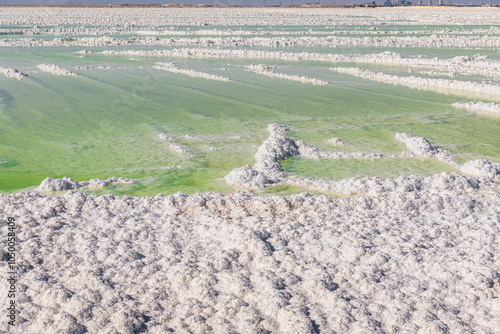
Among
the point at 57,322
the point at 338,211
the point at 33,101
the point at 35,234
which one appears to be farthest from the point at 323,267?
the point at 33,101

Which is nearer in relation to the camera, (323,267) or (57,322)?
(57,322)

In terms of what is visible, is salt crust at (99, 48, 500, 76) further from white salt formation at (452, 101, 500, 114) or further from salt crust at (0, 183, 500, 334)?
salt crust at (0, 183, 500, 334)

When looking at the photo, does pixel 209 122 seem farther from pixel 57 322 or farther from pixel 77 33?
pixel 77 33

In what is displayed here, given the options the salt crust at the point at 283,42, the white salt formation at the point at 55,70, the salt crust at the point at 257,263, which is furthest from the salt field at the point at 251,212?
the salt crust at the point at 283,42

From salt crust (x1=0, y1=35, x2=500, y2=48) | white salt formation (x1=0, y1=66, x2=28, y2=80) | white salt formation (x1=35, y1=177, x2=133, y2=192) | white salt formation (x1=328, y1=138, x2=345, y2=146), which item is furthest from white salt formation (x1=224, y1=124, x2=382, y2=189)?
salt crust (x1=0, y1=35, x2=500, y2=48)

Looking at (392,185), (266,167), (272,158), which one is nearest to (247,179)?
(266,167)

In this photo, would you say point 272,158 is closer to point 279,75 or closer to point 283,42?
point 279,75
